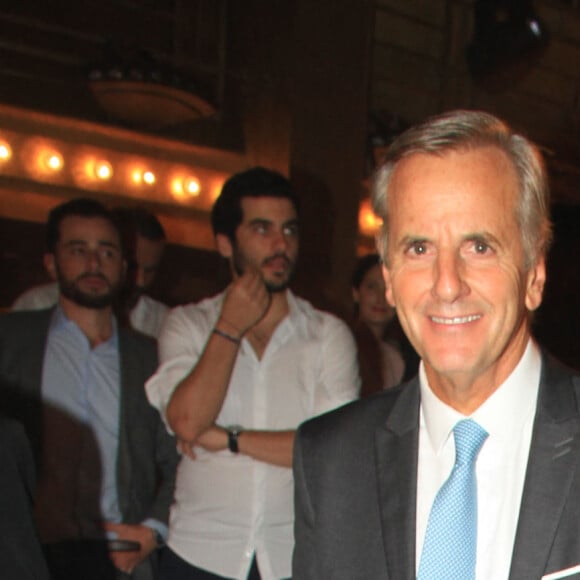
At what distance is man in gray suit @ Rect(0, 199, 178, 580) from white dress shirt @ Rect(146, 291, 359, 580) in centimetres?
37

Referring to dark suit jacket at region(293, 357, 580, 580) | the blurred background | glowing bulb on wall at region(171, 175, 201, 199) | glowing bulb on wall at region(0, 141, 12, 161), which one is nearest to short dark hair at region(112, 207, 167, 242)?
the blurred background

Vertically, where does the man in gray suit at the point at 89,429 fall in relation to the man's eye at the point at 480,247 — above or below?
below

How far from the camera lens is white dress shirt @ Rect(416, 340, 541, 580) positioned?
4.52 feet

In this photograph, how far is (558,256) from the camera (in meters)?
6.30

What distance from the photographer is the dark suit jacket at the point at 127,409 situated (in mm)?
2688

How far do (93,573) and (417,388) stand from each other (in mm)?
1388

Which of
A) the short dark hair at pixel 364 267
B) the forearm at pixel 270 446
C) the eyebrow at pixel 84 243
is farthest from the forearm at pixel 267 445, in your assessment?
the short dark hair at pixel 364 267

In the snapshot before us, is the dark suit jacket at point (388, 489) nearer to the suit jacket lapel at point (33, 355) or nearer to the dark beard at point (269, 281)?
the dark beard at point (269, 281)

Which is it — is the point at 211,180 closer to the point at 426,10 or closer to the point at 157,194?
the point at 157,194

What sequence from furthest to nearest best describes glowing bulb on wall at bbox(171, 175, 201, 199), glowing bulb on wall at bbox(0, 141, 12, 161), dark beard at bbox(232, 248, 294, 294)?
glowing bulb on wall at bbox(171, 175, 201, 199) → glowing bulb on wall at bbox(0, 141, 12, 161) → dark beard at bbox(232, 248, 294, 294)

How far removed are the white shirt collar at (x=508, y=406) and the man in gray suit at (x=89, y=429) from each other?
146 centimetres

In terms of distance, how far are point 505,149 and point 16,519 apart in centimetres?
89

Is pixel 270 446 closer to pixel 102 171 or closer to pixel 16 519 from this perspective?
pixel 16 519

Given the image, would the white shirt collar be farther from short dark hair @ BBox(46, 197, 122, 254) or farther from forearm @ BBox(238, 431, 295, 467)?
short dark hair @ BBox(46, 197, 122, 254)
